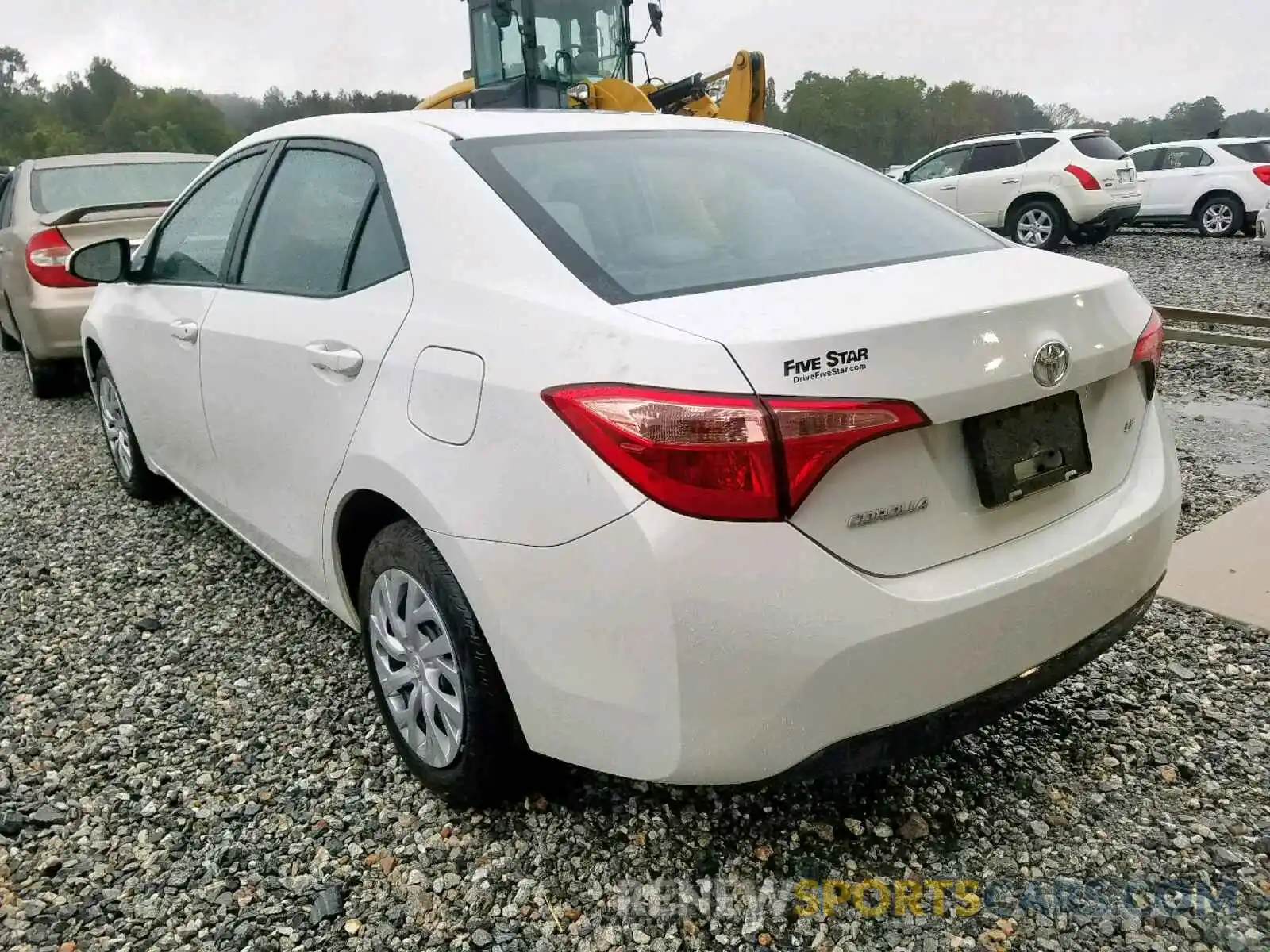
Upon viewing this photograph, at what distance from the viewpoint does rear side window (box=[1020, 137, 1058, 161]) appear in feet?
42.6

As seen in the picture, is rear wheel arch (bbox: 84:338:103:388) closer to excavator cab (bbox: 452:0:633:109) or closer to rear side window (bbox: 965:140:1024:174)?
excavator cab (bbox: 452:0:633:109)

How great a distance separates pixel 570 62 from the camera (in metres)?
10.7

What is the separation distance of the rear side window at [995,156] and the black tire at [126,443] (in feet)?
39.5

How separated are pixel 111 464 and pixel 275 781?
3.47 m

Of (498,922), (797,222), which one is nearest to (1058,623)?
(797,222)

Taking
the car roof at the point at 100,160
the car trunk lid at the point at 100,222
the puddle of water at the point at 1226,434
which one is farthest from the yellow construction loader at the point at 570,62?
the puddle of water at the point at 1226,434

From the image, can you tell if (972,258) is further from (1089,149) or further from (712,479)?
(1089,149)

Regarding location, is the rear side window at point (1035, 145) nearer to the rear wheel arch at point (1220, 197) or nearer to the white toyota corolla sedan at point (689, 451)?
the rear wheel arch at point (1220, 197)

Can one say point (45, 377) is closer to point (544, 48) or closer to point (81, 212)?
point (81, 212)

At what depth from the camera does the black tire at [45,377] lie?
6.77 metres

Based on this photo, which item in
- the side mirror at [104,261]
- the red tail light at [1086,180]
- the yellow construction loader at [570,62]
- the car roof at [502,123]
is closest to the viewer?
the car roof at [502,123]

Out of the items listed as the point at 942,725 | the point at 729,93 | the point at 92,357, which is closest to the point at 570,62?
the point at 729,93

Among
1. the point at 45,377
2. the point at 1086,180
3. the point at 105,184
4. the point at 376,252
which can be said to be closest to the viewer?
the point at 376,252

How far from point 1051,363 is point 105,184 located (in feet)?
23.5
